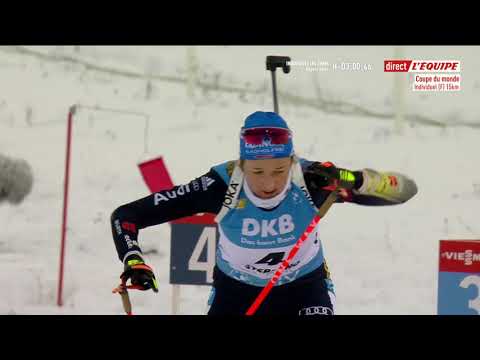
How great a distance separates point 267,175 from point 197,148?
132 inches

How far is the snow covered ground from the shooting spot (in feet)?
18.6

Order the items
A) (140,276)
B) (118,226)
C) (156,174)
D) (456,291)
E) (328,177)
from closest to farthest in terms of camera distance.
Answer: (140,276) → (328,177) → (118,226) → (456,291) → (156,174)

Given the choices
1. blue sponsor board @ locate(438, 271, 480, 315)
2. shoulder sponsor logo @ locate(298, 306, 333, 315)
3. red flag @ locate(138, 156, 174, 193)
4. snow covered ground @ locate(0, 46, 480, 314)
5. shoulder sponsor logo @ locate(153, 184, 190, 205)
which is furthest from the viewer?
snow covered ground @ locate(0, 46, 480, 314)

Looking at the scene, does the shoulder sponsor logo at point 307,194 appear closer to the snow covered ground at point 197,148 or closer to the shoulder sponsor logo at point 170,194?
the shoulder sponsor logo at point 170,194

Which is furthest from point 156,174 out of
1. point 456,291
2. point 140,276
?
point 140,276

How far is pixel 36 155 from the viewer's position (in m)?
6.37

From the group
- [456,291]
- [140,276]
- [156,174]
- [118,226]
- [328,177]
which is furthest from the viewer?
[156,174]

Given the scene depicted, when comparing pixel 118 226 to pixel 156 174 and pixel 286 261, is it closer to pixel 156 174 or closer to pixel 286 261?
pixel 286 261

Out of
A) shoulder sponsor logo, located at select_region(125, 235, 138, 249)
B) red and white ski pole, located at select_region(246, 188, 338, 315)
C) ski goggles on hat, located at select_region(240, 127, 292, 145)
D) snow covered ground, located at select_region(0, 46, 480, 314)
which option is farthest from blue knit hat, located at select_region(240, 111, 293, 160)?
snow covered ground, located at select_region(0, 46, 480, 314)

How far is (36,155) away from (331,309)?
155 inches

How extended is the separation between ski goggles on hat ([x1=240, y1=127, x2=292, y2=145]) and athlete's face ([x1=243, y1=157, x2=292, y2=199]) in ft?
0.25

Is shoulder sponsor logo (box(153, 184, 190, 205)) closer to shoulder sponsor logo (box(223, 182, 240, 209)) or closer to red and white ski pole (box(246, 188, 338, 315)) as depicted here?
shoulder sponsor logo (box(223, 182, 240, 209))

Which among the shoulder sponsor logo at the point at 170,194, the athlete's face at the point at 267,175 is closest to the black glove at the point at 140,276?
the shoulder sponsor logo at the point at 170,194

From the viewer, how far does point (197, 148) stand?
20.8 feet
